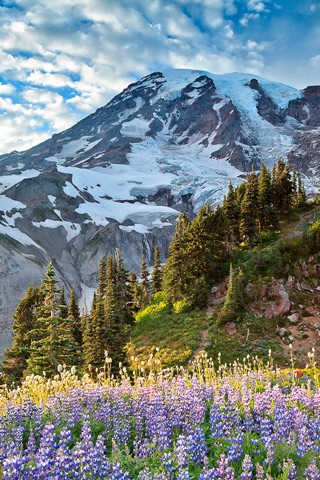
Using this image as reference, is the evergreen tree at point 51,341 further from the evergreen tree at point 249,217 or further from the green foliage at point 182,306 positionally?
the evergreen tree at point 249,217

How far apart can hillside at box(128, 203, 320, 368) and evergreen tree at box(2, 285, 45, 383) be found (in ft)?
28.9

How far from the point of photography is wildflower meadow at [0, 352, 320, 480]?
13.4ft

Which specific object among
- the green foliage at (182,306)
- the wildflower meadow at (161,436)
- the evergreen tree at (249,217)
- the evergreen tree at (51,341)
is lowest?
the wildflower meadow at (161,436)

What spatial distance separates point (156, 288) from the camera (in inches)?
1999

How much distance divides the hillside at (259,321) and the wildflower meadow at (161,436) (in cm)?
1799

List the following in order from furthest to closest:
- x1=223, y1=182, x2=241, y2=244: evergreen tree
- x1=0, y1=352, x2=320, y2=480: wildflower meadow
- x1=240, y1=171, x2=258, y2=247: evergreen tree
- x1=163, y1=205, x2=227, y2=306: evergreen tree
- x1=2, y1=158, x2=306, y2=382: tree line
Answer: x1=223, y1=182, x2=241, y2=244: evergreen tree
x1=240, y1=171, x2=258, y2=247: evergreen tree
x1=163, y1=205, x2=227, y2=306: evergreen tree
x1=2, y1=158, x2=306, y2=382: tree line
x1=0, y1=352, x2=320, y2=480: wildflower meadow

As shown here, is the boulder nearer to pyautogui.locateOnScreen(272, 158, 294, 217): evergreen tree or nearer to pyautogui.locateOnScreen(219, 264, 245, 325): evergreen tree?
pyautogui.locateOnScreen(219, 264, 245, 325): evergreen tree

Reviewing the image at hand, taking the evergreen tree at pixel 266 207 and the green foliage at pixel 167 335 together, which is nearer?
the green foliage at pixel 167 335

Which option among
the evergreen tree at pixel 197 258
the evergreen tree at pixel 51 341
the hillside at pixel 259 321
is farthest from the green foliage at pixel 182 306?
the evergreen tree at pixel 51 341

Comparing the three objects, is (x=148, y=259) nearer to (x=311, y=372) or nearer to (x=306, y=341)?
Result: (x=306, y=341)

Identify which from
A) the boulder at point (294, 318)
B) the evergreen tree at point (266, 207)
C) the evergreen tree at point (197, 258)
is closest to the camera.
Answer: the boulder at point (294, 318)

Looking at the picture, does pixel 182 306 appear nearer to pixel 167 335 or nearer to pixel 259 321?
pixel 167 335

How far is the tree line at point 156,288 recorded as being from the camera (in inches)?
951

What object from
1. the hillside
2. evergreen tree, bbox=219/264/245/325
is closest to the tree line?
the hillside
